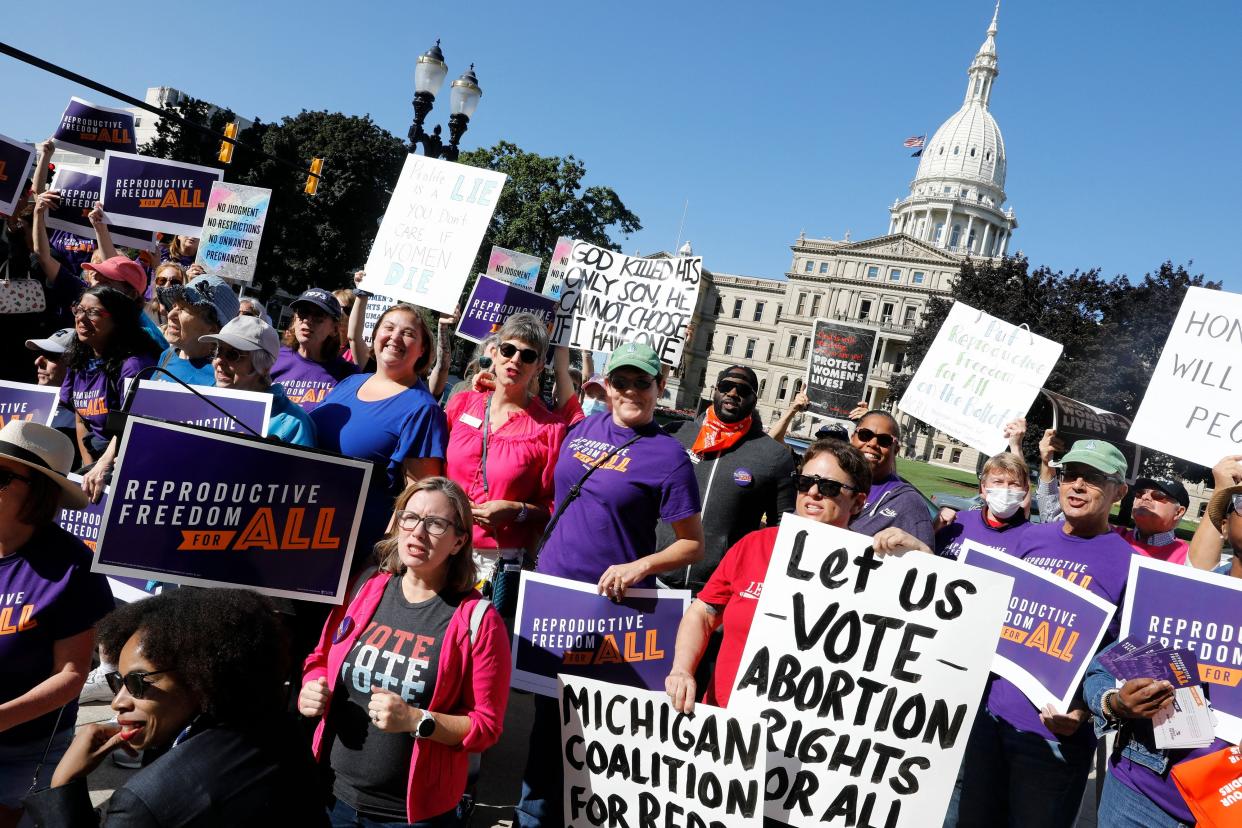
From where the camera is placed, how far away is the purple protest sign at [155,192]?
314 inches

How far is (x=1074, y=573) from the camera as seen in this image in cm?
342

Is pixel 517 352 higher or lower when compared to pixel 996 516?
higher

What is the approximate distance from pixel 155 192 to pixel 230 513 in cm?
671

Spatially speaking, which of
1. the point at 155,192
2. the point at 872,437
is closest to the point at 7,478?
the point at 872,437

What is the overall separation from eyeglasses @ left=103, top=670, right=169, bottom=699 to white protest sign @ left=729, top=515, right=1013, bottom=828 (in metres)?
1.72

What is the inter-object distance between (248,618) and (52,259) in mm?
5235

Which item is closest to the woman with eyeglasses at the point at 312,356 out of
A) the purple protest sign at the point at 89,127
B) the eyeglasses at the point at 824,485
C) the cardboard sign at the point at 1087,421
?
the eyeglasses at the point at 824,485

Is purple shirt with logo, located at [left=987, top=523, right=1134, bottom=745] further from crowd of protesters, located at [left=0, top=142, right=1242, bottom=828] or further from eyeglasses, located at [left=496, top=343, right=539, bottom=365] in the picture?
eyeglasses, located at [left=496, top=343, right=539, bottom=365]

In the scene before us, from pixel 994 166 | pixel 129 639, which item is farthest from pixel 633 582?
pixel 994 166

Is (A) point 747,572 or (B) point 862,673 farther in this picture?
(A) point 747,572

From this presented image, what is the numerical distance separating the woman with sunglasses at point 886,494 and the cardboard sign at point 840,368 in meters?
5.22

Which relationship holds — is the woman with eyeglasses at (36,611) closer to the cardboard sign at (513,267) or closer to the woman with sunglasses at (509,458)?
the woman with sunglasses at (509,458)

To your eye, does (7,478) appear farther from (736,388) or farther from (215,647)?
(736,388)

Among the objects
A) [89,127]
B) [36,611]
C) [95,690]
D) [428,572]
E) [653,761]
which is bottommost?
[95,690]
